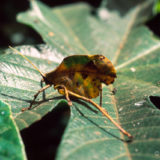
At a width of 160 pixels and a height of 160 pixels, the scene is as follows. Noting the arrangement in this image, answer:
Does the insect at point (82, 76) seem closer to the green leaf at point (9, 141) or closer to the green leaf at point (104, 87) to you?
the green leaf at point (104, 87)

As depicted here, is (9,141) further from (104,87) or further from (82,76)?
(104,87)

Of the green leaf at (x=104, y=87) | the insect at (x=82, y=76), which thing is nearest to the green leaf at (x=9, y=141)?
the green leaf at (x=104, y=87)

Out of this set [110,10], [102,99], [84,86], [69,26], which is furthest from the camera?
[110,10]

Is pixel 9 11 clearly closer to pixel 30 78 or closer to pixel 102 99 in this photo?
pixel 30 78

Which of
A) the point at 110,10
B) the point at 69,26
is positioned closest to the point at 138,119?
the point at 69,26

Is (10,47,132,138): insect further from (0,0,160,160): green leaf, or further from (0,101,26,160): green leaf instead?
(0,101,26,160): green leaf
